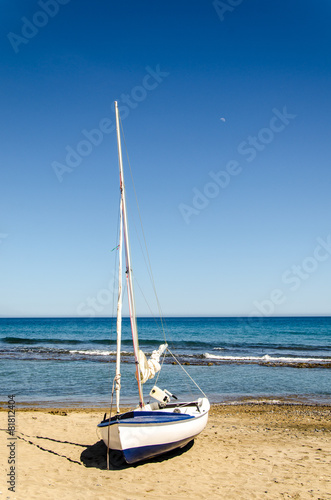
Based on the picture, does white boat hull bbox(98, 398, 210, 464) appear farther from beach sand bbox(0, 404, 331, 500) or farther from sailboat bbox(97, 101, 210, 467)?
beach sand bbox(0, 404, 331, 500)

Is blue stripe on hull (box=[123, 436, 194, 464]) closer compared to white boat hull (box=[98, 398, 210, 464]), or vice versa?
white boat hull (box=[98, 398, 210, 464])

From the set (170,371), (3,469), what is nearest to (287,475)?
(3,469)

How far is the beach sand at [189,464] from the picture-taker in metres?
8.66

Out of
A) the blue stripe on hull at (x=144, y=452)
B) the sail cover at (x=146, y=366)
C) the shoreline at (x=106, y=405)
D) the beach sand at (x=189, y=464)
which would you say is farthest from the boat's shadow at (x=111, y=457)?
the shoreline at (x=106, y=405)

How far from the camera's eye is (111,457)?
36.2 ft

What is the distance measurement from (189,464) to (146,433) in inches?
71.8

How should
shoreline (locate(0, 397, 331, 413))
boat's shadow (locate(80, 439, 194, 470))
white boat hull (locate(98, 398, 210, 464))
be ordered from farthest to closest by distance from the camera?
shoreline (locate(0, 397, 331, 413)) → boat's shadow (locate(80, 439, 194, 470)) → white boat hull (locate(98, 398, 210, 464))

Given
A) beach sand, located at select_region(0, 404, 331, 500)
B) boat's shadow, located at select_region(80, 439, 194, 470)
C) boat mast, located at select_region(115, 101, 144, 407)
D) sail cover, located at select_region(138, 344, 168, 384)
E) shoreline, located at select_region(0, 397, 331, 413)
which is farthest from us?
shoreline, located at select_region(0, 397, 331, 413)

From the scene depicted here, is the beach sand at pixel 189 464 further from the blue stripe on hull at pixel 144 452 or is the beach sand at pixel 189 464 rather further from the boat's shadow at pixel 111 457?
the blue stripe on hull at pixel 144 452

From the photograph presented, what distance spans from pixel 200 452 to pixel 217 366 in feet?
68.8

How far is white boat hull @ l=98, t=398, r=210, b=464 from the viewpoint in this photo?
380 inches

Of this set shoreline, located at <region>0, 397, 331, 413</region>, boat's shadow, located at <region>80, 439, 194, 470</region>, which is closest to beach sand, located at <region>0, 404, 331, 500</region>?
boat's shadow, located at <region>80, 439, 194, 470</region>

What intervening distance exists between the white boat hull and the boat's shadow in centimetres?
51

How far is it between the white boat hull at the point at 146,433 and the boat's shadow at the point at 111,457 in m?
0.51
